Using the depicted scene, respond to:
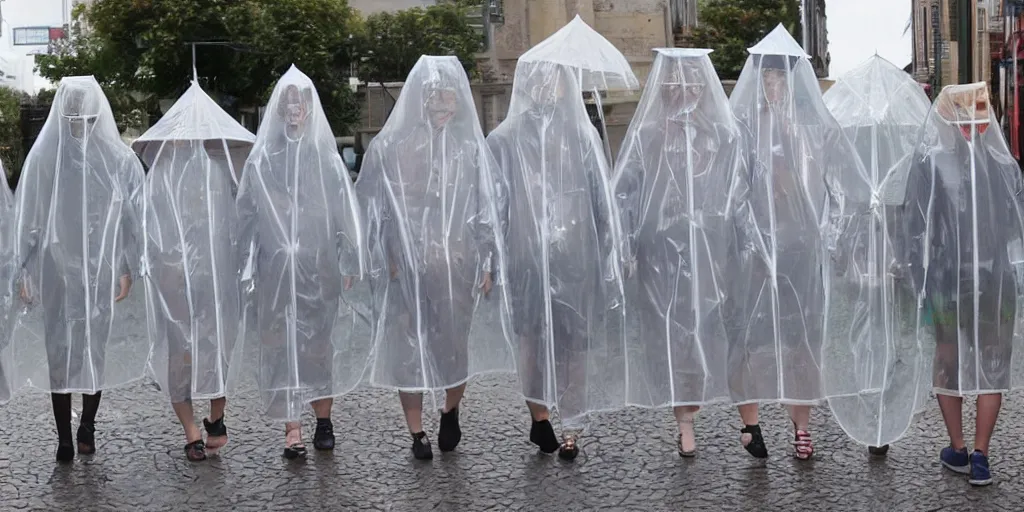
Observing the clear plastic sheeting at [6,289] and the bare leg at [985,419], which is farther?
the clear plastic sheeting at [6,289]

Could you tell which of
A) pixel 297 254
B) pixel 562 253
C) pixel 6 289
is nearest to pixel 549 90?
pixel 562 253

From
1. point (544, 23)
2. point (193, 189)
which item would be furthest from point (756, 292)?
point (544, 23)

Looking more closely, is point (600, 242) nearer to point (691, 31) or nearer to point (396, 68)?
point (396, 68)

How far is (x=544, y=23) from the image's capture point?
3341 centimetres

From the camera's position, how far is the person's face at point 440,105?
5719 mm

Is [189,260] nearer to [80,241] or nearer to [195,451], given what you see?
[80,241]

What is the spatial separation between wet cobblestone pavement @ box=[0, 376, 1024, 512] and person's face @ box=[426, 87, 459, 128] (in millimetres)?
1448

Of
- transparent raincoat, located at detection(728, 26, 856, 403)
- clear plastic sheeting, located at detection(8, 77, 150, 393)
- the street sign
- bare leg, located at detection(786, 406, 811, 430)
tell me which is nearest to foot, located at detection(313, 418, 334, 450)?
clear plastic sheeting, located at detection(8, 77, 150, 393)

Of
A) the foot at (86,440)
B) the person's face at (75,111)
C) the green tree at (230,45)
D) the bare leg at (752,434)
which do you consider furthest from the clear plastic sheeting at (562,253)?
the green tree at (230,45)

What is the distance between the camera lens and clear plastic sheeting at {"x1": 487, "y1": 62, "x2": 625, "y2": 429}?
5.57 m

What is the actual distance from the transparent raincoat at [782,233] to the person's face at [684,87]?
0.24 meters

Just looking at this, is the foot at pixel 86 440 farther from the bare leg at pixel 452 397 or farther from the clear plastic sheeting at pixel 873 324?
the clear plastic sheeting at pixel 873 324

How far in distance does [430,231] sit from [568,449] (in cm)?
109

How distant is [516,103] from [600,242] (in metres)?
0.71
